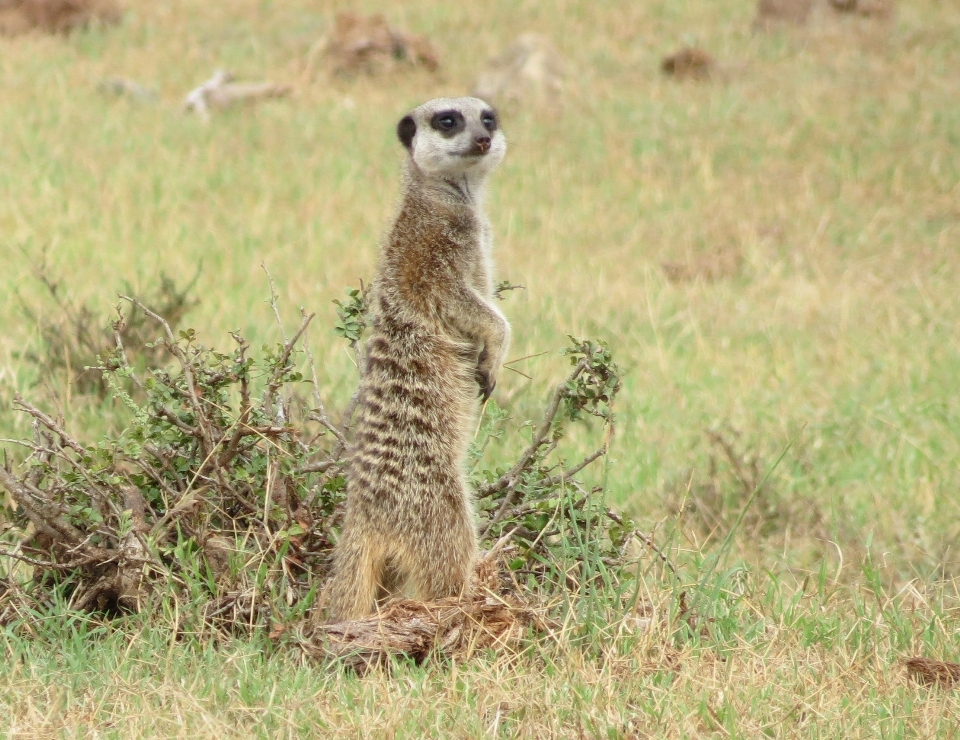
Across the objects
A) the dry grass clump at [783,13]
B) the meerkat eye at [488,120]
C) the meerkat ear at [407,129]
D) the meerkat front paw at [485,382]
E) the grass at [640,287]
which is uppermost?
the meerkat eye at [488,120]

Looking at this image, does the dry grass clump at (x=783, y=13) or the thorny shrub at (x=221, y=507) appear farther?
the dry grass clump at (x=783, y=13)

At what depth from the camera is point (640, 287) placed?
7.77 meters

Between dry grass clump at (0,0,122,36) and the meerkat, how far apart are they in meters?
11.0

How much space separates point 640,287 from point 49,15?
8211mm

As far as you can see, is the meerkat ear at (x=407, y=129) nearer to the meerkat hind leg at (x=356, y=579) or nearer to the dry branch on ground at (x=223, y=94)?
the meerkat hind leg at (x=356, y=579)

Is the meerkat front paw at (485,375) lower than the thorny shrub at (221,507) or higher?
higher

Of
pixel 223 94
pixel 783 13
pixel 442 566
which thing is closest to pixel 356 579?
pixel 442 566

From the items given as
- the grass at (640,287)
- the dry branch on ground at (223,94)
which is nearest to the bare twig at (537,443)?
the grass at (640,287)

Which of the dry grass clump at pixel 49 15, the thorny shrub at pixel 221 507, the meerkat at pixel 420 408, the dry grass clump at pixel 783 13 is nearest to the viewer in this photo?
the meerkat at pixel 420 408

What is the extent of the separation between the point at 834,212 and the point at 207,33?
7.18 m

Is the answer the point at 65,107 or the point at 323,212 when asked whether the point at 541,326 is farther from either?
the point at 65,107

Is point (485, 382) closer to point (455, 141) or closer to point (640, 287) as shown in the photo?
point (455, 141)

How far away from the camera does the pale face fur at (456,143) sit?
3.64 m

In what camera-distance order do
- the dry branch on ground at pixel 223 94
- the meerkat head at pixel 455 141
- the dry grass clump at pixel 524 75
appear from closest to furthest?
the meerkat head at pixel 455 141
the dry branch on ground at pixel 223 94
the dry grass clump at pixel 524 75
